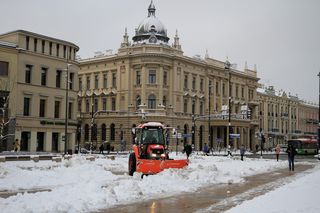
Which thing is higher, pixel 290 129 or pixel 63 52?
pixel 63 52

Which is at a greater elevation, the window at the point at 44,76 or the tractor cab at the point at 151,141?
the window at the point at 44,76

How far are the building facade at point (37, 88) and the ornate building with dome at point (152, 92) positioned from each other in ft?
42.7

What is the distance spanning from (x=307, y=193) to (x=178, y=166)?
9.11 metres

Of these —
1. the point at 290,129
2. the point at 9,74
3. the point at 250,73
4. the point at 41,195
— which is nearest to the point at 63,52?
the point at 9,74

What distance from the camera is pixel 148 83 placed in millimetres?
74438

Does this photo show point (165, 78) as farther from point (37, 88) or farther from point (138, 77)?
point (37, 88)

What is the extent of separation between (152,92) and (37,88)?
24.9 m

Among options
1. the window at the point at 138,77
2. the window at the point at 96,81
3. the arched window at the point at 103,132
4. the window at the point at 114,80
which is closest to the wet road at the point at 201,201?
the window at the point at 138,77

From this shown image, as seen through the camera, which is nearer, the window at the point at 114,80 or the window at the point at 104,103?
the window at the point at 114,80

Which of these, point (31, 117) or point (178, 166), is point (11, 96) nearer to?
point (31, 117)

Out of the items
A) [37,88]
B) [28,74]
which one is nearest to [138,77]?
[37,88]

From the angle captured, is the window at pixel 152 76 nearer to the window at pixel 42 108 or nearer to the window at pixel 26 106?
the window at pixel 42 108

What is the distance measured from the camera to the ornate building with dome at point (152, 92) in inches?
2899

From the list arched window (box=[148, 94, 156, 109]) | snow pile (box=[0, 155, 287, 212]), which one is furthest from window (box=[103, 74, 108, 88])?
snow pile (box=[0, 155, 287, 212])
